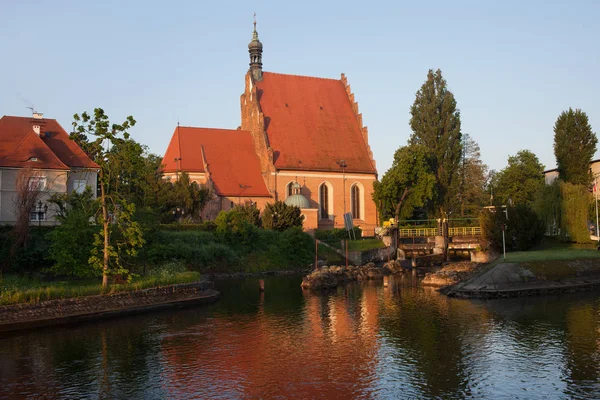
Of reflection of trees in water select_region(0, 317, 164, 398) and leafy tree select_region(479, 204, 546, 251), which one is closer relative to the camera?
reflection of trees in water select_region(0, 317, 164, 398)

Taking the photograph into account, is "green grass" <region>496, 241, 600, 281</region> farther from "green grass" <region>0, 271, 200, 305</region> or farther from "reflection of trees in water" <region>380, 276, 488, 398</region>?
"green grass" <region>0, 271, 200, 305</region>

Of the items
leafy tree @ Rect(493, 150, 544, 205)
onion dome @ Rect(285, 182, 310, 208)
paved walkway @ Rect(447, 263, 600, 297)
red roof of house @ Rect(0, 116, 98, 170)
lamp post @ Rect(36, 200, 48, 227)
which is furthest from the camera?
leafy tree @ Rect(493, 150, 544, 205)

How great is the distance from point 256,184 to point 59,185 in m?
22.9

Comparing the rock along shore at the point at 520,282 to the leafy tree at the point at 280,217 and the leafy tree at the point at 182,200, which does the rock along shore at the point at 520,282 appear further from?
the leafy tree at the point at 182,200

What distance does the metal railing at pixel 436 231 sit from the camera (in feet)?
178

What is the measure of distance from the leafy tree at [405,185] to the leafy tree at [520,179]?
13.8 m

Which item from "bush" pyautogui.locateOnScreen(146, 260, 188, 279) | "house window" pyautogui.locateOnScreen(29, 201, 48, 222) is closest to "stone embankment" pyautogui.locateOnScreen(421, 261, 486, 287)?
"bush" pyautogui.locateOnScreen(146, 260, 188, 279)

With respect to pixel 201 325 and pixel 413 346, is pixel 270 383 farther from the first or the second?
pixel 201 325

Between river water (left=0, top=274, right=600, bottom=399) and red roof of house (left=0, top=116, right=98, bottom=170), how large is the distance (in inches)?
787

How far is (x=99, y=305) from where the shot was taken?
86.3 feet

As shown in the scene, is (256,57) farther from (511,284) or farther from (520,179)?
(511,284)

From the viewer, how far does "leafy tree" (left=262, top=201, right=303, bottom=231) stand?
52.6 m

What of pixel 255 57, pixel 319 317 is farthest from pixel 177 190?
pixel 319 317

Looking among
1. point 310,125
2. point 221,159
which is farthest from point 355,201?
point 221,159
